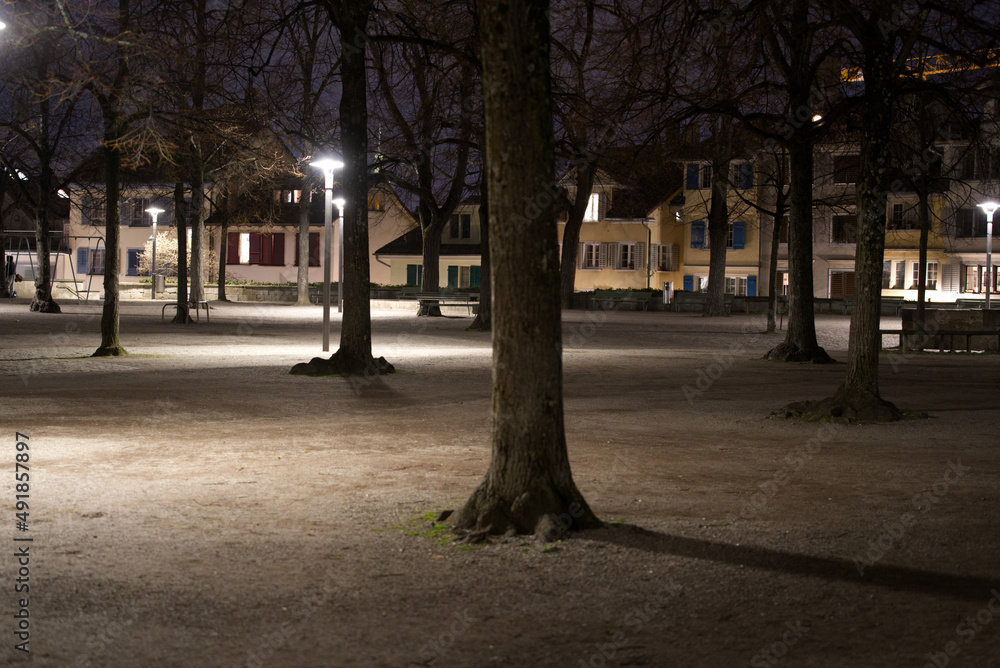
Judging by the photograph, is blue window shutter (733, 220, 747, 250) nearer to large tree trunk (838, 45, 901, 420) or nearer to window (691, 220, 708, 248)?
window (691, 220, 708, 248)

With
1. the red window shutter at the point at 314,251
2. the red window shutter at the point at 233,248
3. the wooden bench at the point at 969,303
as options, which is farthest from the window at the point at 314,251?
the wooden bench at the point at 969,303

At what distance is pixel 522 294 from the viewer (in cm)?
669

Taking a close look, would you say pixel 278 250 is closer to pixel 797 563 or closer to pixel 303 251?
pixel 303 251

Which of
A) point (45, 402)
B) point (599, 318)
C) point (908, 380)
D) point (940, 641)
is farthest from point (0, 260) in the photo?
point (940, 641)

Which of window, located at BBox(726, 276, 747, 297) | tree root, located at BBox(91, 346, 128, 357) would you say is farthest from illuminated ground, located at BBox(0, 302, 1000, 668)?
window, located at BBox(726, 276, 747, 297)

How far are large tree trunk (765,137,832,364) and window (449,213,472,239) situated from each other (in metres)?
48.2

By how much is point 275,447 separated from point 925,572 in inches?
249

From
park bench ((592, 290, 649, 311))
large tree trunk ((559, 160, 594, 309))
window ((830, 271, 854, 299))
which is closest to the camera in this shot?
large tree trunk ((559, 160, 594, 309))

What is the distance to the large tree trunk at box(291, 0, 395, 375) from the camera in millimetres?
Result: 17734

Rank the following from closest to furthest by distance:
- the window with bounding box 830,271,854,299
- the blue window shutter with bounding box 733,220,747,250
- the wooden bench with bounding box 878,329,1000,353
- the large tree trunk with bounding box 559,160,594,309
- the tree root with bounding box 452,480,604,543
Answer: the tree root with bounding box 452,480,604,543 < the wooden bench with bounding box 878,329,1000,353 < the large tree trunk with bounding box 559,160,594,309 < the window with bounding box 830,271,854,299 < the blue window shutter with bounding box 733,220,747,250

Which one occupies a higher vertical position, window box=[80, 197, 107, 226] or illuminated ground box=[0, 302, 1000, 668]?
window box=[80, 197, 107, 226]

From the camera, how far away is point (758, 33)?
15.8 metres

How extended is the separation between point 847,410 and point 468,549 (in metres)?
7.86

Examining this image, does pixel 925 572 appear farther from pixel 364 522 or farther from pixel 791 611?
pixel 364 522
